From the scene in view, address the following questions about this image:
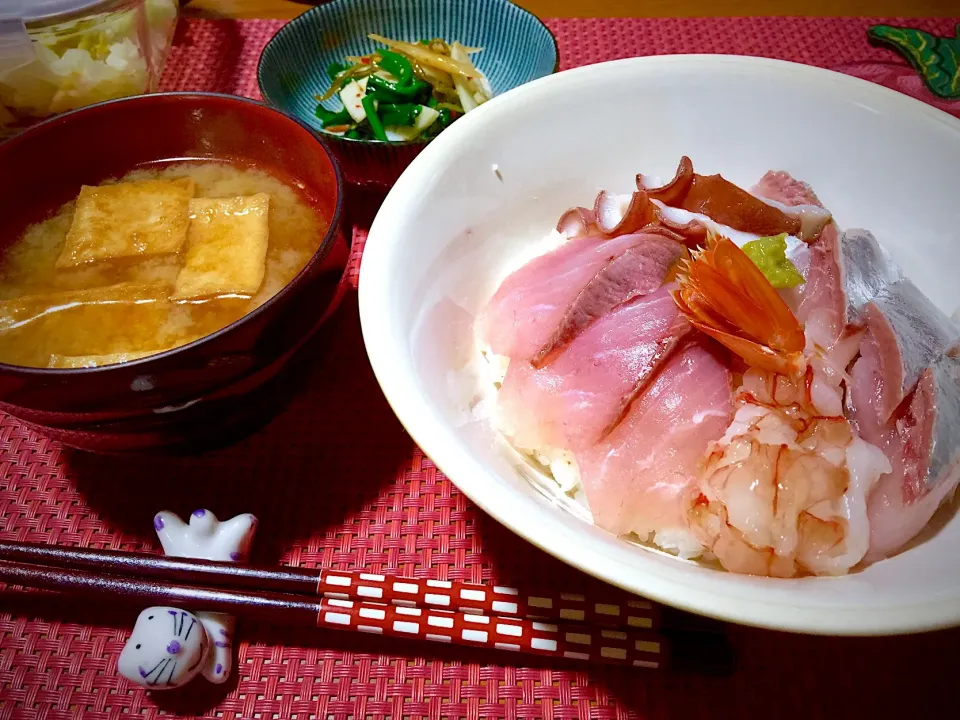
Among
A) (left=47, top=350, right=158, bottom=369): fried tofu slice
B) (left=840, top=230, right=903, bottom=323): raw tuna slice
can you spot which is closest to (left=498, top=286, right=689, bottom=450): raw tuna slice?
(left=840, top=230, right=903, bottom=323): raw tuna slice

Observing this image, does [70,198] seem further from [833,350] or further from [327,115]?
[833,350]

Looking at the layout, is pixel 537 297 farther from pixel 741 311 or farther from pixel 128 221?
pixel 128 221

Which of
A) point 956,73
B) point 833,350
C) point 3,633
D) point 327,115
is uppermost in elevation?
point 956,73

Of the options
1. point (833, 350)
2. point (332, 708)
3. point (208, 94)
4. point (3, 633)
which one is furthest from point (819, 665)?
point (208, 94)

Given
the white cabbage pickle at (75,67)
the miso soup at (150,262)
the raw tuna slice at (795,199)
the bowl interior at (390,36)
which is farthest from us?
the bowl interior at (390,36)

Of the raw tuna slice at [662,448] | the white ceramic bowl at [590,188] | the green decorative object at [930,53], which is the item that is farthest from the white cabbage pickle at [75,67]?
the green decorative object at [930,53]

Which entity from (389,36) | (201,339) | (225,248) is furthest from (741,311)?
(389,36)

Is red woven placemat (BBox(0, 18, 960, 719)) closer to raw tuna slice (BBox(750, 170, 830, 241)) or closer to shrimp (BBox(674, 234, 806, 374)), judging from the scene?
shrimp (BBox(674, 234, 806, 374))

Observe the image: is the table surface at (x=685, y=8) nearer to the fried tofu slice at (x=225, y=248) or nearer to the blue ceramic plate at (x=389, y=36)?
the blue ceramic plate at (x=389, y=36)
